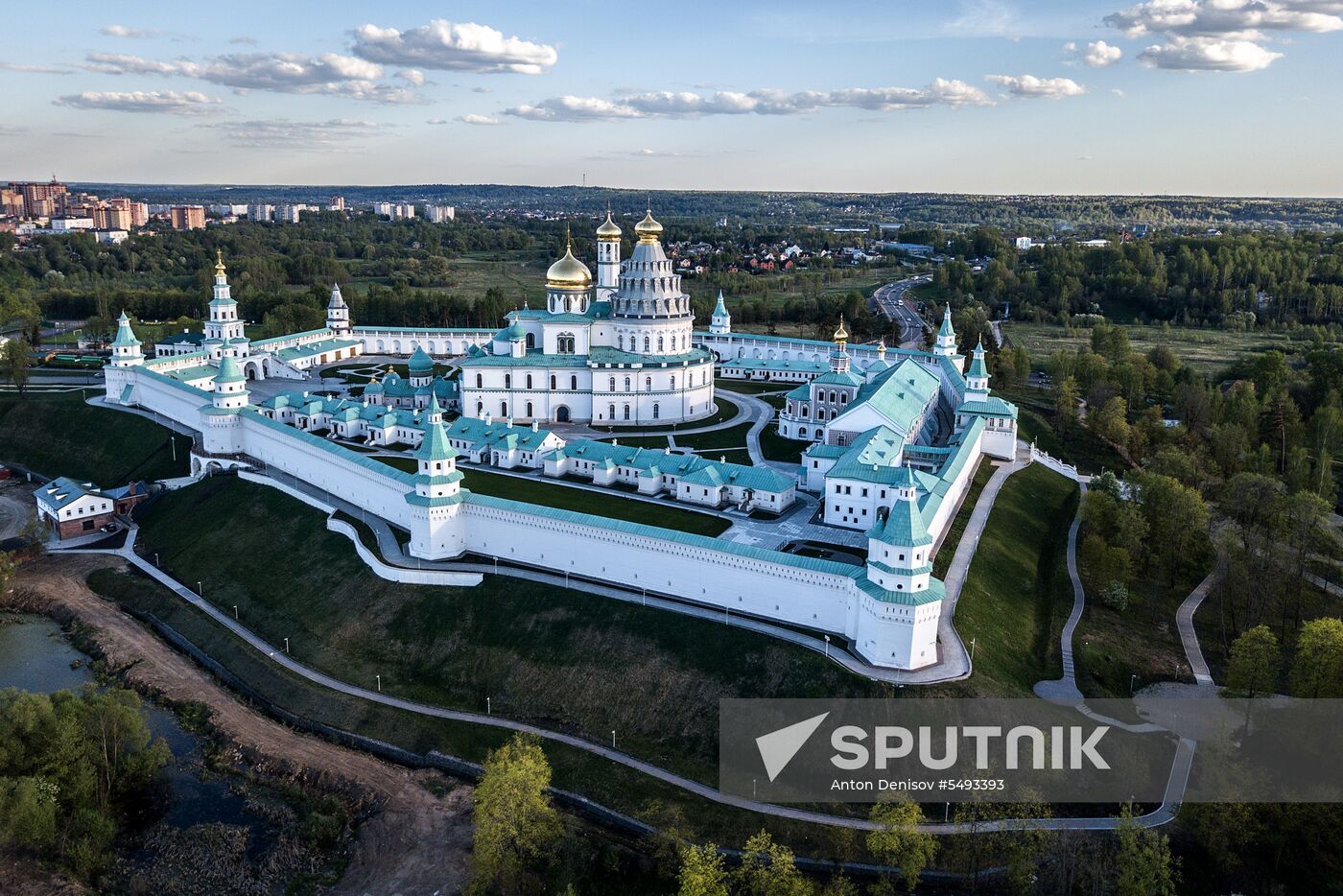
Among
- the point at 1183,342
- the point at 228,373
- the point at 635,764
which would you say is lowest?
the point at 635,764

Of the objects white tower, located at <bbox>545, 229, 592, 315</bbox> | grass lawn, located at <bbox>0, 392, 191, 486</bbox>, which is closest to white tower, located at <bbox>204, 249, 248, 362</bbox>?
grass lawn, located at <bbox>0, 392, 191, 486</bbox>

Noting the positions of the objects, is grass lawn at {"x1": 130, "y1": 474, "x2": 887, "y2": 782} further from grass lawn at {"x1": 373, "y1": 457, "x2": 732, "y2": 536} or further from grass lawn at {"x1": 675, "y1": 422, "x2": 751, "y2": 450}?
grass lawn at {"x1": 675, "y1": 422, "x2": 751, "y2": 450}

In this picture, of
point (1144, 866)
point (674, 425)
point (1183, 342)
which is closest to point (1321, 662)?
point (1144, 866)

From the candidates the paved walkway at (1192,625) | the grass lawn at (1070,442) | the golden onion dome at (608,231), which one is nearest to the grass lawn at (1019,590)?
the paved walkway at (1192,625)

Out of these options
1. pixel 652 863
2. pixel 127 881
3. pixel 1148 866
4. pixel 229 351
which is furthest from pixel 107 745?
pixel 229 351

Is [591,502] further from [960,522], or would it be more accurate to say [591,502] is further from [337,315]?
[337,315]

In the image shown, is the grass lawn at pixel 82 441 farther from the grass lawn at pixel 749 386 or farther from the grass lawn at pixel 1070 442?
the grass lawn at pixel 1070 442
